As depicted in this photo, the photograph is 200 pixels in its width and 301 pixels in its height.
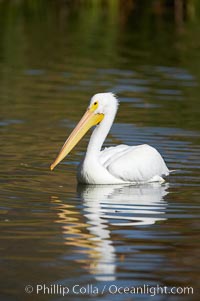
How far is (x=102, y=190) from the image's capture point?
363 inches

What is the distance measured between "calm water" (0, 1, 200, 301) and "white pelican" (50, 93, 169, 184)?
0.41 ft

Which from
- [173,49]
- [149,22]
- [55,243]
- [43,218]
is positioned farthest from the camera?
[149,22]

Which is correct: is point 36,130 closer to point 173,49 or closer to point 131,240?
point 131,240

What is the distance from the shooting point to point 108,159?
9.66 meters

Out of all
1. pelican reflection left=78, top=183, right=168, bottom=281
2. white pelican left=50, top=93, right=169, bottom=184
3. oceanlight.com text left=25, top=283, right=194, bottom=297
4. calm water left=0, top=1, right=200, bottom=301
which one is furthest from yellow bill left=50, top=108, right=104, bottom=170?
oceanlight.com text left=25, top=283, right=194, bottom=297

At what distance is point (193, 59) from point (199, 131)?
751 centimetres

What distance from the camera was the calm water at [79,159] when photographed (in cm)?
655

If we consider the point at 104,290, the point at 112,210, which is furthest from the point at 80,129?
the point at 104,290

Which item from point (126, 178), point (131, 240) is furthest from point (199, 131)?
point (131, 240)

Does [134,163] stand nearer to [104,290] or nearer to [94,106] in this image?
[94,106]

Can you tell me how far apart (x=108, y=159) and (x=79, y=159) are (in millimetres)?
988

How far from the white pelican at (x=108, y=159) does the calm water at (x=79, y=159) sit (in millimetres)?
124

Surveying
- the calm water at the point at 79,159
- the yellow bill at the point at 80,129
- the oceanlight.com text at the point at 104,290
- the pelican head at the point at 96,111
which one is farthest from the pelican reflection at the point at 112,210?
the pelican head at the point at 96,111

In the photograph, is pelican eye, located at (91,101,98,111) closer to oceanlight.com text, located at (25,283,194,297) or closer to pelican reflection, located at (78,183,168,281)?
pelican reflection, located at (78,183,168,281)
